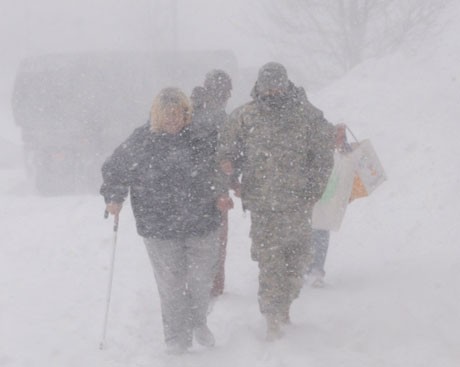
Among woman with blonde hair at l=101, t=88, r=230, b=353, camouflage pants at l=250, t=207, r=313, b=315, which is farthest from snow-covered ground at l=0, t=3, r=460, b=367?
woman with blonde hair at l=101, t=88, r=230, b=353

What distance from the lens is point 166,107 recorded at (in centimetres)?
383

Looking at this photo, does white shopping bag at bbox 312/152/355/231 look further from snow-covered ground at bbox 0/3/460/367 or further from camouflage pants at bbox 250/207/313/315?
camouflage pants at bbox 250/207/313/315

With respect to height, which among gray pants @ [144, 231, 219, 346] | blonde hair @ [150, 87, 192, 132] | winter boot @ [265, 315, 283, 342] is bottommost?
winter boot @ [265, 315, 283, 342]

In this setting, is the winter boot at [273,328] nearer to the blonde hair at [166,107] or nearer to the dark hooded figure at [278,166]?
the dark hooded figure at [278,166]

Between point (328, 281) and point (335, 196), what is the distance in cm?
96

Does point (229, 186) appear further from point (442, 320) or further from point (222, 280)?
point (442, 320)

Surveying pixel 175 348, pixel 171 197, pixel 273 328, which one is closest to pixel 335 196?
pixel 273 328

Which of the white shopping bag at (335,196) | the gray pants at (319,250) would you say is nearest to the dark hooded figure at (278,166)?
the white shopping bag at (335,196)

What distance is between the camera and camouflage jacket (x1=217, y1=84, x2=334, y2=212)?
4.03m

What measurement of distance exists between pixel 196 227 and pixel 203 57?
34.0 feet

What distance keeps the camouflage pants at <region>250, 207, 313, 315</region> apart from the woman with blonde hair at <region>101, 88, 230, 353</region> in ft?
1.03

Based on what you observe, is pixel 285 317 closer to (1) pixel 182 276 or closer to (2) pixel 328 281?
(1) pixel 182 276

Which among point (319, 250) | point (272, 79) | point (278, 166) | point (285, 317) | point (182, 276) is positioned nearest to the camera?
point (272, 79)

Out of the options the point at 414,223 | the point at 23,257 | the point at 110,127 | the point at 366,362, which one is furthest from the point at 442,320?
the point at 110,127
